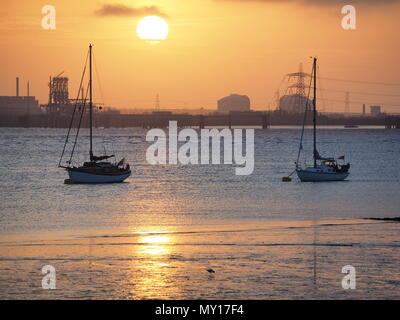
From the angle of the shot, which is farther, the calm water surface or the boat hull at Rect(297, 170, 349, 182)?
the boat hull at Rect(297, 170, 349, 182)

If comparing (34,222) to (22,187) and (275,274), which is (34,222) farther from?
(22,187)

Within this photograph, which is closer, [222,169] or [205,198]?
[205,198]

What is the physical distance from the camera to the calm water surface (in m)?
24.9

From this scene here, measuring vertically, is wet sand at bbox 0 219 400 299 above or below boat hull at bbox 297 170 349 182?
below

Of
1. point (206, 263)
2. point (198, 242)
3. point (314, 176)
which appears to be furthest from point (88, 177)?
point (206, 263)

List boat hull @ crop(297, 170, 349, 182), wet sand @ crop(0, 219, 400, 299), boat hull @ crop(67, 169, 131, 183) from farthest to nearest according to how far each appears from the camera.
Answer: boat hull @ crop(297, 170, 349, 182), boat hull @ crop(67, 169, 131, 183), wet sand @ crop(0, 219, 400, 299)

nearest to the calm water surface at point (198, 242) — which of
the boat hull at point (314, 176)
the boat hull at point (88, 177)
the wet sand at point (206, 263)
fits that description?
the wet sand at point (206, 263)

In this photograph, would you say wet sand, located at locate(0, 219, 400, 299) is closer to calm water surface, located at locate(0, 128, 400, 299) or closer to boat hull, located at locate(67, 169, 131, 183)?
calm water surface, located at locate(0, 128, 400, 299)

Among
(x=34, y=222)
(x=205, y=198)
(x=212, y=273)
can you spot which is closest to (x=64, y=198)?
(x=205, y=198)

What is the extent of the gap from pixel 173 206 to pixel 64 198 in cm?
1109

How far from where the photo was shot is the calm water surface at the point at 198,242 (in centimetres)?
2486

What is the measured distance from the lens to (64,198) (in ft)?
204

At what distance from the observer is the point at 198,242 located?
3459cm

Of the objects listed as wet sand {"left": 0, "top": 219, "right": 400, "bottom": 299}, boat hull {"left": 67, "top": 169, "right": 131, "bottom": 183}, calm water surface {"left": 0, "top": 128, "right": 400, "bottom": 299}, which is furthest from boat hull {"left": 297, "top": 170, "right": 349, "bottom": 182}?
wet sand {"left": 0, "top": 219, "right": 400, "bottom": 299}
